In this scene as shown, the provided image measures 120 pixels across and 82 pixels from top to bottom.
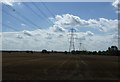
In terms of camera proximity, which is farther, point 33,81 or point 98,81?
point 98,81

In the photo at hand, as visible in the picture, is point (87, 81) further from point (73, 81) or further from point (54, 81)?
point (54, 81)

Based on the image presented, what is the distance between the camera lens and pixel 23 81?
17000mm

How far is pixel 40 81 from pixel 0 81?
2.27m

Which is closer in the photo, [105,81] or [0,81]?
[0,81]

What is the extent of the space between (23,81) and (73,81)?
9.52 ft

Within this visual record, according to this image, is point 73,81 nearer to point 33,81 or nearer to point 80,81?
point 80,81

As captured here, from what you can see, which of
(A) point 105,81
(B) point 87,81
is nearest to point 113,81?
(A) point 105,81

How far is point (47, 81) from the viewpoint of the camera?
56.0 ft

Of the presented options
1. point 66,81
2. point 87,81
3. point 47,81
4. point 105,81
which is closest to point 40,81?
point 47,81

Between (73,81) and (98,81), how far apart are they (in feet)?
5.66

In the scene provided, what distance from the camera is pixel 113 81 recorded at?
59.0 ft

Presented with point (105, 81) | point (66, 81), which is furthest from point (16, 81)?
point (105, 81)

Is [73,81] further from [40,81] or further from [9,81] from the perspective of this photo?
[9,81]

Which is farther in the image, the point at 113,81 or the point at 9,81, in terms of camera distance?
the point at 113,81
